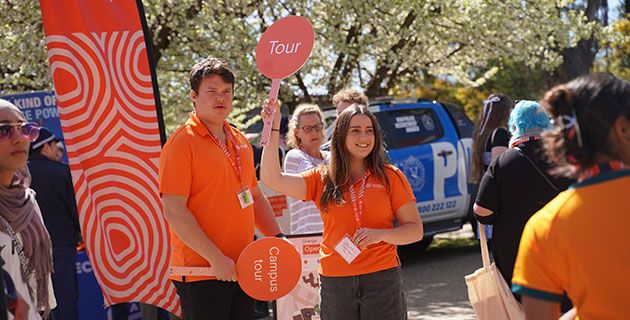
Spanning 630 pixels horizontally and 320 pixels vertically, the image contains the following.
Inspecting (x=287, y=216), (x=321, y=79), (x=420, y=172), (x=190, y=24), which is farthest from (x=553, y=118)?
(x=321, y=79)

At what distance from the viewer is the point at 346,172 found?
363cm

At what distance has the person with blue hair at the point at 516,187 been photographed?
390cm

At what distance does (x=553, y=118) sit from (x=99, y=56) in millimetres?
3391

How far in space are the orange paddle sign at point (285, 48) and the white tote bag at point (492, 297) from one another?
59.1 inches

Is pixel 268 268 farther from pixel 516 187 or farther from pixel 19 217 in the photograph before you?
pixel 516 187

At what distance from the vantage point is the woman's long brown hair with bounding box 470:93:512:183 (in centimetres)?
600

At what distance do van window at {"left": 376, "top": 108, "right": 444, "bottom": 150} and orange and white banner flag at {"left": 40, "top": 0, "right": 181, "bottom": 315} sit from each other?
15.2 feet

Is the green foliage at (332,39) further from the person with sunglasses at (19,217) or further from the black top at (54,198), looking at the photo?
the person with sunglasses at (19,217)

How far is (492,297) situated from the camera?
3924mm

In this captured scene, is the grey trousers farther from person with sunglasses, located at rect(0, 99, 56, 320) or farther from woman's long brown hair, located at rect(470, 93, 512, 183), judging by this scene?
woman's long brown hair, located at rect(470, 93, 512, 183)

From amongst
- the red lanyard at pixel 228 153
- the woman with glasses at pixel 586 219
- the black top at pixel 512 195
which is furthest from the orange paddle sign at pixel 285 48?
the woman with glasses at pixel 586 219

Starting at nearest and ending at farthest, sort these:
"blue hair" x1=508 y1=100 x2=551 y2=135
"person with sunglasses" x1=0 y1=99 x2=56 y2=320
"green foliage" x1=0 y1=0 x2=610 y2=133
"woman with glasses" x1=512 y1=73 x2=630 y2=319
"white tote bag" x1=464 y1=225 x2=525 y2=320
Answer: "woman with glasses" x1=512 y1=73 x2=630 y2=319
"person with sunglasses" x1=0 y1=99 x2=56 y2=320
"white tote bag" x1=464 y1=225 x2=525 y2=320
"blue hair" x1=508 y1=100 x2=551 y2=135
"green foliage" x1=0 y1=0 x2=610 y2=133

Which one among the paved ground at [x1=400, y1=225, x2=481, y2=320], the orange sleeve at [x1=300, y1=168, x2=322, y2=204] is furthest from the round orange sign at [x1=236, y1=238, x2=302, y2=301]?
the paved ground at [x1=400, y1=225, x2=481, y2=320]

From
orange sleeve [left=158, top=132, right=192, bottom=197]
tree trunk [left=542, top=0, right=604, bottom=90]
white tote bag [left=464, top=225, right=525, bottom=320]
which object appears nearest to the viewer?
orange sleeve [left=158, top=132, right=192, bottom=197]
